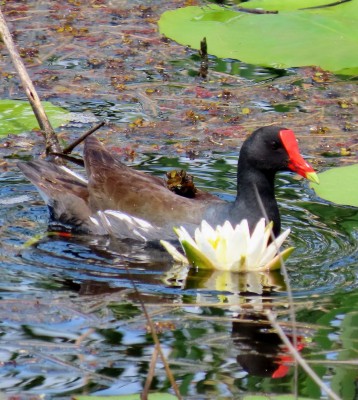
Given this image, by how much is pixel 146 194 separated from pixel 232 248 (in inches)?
36.4

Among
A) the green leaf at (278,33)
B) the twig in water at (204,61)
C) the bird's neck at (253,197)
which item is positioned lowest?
the bird's neck at (253,197)

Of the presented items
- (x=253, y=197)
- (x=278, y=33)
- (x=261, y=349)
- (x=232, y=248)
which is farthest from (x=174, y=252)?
(x=278, y=33)

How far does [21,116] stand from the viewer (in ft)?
21.5

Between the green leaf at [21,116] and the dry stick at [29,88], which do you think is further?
the green leaf at [21,116]

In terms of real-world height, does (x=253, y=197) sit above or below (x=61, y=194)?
above

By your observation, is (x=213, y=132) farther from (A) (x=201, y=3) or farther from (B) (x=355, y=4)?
(A) (x=201, y=3)

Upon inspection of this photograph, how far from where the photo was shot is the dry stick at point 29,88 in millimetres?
5828

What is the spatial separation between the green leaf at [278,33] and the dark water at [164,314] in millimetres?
1227

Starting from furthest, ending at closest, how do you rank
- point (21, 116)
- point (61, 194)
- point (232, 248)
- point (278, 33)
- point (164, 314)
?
point (278, 33) → point (21, 116) → point (61, 194) → point (232, 248) → point (164, 314)

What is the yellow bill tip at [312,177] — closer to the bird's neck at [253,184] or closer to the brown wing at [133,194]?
the bird's neck at [253,184]

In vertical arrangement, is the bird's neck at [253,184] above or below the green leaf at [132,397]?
above

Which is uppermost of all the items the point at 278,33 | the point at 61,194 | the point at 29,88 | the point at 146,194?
the point at 278,33

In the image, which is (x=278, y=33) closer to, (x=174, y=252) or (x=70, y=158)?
(x=70, y=158)

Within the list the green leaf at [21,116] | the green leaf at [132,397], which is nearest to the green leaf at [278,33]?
the green leaf at [21,116]
